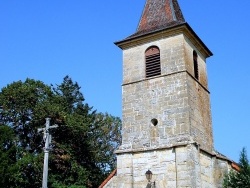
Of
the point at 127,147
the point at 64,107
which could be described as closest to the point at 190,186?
the point at 127,147

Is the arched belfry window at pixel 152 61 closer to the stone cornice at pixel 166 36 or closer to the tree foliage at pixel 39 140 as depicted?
the stone cornice at pixel 166 36

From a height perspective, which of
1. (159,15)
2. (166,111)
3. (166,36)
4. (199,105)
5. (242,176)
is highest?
(159,15)

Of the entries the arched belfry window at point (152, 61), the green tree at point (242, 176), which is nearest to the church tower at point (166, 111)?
the arched belfry window at point (152, 61)

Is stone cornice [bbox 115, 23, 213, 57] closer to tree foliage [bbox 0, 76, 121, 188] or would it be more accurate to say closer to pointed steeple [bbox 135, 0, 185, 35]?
pointed steeple [bbox 135, 0, 185, 35]

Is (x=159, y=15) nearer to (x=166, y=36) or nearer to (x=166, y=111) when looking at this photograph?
(x=166, y=36)

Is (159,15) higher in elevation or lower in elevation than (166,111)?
higher

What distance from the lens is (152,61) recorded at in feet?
63.0

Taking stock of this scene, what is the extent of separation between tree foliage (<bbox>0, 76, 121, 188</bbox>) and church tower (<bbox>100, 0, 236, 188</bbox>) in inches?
403

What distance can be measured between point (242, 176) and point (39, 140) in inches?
755

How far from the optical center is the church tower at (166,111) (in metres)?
16.5

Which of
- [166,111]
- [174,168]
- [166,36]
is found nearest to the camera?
[174,168]

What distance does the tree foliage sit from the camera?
88.2ft

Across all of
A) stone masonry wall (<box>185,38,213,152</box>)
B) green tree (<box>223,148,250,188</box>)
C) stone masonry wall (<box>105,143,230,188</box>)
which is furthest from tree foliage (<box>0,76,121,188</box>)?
green tree (<box>223,148,250,188</box>)

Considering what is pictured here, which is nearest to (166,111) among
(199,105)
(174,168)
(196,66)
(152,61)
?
(199,105)
